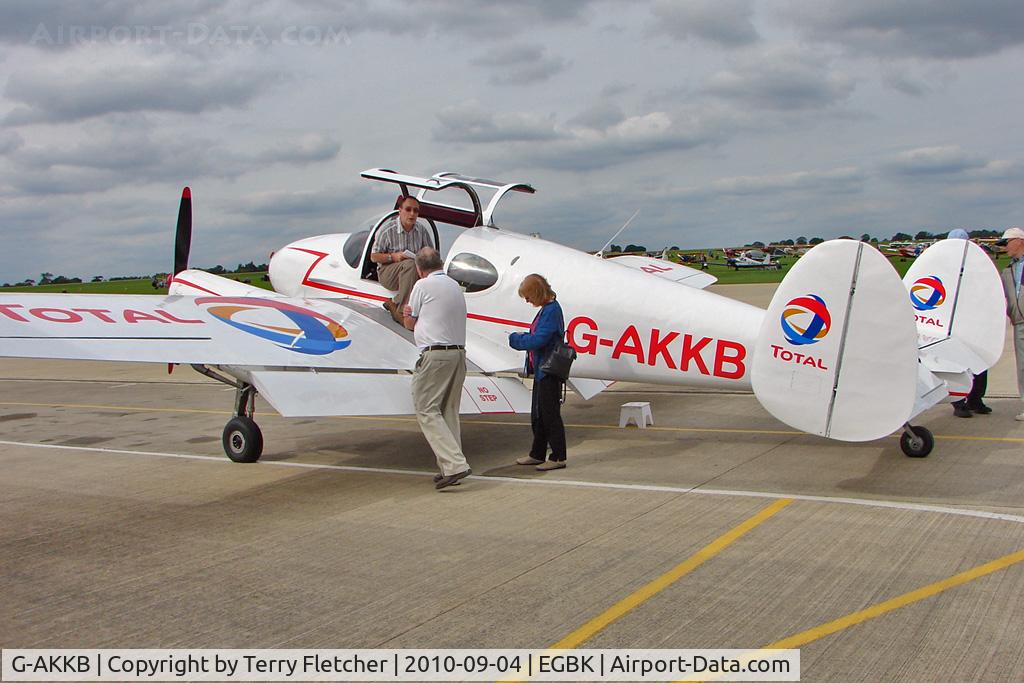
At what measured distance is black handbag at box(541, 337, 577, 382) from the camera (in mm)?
7535

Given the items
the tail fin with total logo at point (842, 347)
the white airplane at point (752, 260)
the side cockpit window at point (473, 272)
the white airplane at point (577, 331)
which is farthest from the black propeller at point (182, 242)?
the white airplane at point (752, 260)

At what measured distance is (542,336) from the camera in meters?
7.53

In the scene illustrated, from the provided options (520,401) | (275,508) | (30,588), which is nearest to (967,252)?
(520,401)

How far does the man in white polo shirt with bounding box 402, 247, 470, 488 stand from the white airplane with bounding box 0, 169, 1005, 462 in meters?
0.47

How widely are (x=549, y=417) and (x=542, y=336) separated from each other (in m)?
0.76

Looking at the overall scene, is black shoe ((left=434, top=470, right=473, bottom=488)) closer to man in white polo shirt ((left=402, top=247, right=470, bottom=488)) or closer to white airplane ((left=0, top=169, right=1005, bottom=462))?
man in white polo shirt ((left=402, top=247, right=470, bottom=488))

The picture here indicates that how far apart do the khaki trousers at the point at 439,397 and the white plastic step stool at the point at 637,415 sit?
3.48 meters

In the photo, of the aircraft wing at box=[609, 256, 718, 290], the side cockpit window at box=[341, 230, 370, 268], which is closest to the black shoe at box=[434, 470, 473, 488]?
the side cockpit window at box=[341, 230, 370, 268]

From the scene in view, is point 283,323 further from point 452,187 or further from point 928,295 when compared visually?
point 928,295

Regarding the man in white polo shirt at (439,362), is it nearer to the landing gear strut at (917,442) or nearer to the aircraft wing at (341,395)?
the aircraft wing at (341,395)

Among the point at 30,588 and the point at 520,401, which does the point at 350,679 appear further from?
the point at 520,401

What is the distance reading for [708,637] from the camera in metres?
3.95

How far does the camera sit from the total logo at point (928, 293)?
866cm

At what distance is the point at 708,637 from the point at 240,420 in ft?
19.9
